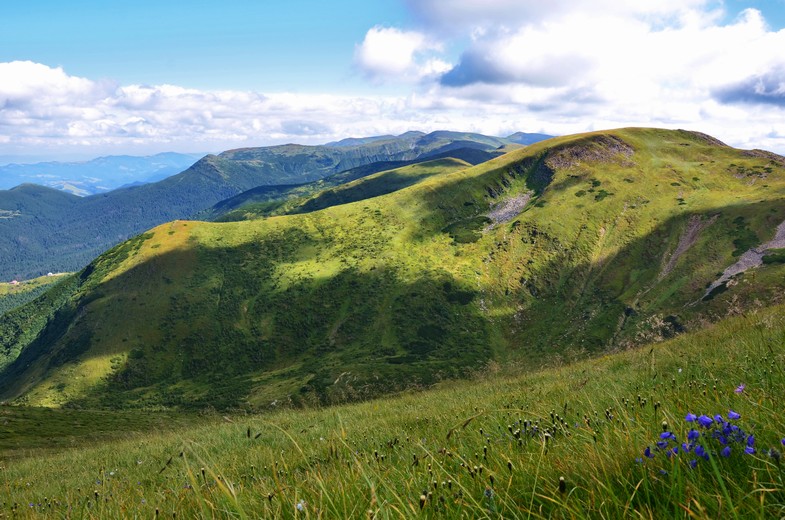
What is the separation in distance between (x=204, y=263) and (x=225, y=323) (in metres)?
36.0

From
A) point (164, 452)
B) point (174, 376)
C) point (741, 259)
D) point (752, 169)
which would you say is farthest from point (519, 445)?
point (752, 169)

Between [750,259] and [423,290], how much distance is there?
96220 millimetres

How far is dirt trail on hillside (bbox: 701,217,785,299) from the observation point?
376ft

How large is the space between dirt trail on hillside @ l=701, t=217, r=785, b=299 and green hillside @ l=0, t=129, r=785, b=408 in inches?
61.1

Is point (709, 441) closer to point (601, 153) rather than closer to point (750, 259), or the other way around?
point (750, 259)

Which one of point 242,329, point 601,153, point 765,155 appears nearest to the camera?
point 242,329

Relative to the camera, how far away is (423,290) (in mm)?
158750

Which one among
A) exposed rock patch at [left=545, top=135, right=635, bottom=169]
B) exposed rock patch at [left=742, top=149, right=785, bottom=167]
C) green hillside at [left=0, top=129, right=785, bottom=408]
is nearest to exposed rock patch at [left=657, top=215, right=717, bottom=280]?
green hillside at [left=0, top=129, right=785, bottom=408]

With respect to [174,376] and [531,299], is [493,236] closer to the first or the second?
[531,299]

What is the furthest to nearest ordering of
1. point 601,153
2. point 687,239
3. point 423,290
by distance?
1. point 601,153
2. point 423,290
3. point 687,239

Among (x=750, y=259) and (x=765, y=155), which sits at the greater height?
(x=765, y=155)

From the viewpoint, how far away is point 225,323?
16475cm

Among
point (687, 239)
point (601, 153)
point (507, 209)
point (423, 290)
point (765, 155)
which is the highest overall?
point (601, 153)

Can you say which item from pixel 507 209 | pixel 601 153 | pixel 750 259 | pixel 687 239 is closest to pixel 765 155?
pixel 601 153
